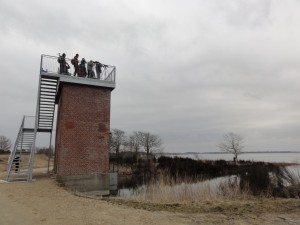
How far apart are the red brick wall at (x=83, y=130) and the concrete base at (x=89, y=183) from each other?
288mm

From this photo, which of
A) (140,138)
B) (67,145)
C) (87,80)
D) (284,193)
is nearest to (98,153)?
(67,145)

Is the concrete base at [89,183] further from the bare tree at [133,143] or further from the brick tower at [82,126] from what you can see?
the bare tree at [133,143]

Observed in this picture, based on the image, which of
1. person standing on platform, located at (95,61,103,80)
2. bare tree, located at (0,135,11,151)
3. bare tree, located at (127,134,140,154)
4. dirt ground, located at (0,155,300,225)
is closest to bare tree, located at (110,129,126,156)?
bare tree, located at (127,134,140,154)

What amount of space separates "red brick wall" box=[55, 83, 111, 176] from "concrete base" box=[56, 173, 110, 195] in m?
0.29

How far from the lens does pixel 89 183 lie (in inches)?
669

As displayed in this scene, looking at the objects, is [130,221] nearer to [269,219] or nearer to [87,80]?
[269,219]

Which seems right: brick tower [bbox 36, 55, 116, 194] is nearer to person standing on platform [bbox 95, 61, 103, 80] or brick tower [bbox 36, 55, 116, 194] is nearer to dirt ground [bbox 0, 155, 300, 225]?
person standing on platform [bbox 95, 61, 103, 80]

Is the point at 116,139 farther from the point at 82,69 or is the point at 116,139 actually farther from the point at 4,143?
the point at 82,69

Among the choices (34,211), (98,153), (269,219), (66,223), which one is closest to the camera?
(66,223)

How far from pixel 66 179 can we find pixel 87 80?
18.2 ft

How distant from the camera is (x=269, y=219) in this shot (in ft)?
26.9

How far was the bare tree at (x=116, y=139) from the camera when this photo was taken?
216 ft

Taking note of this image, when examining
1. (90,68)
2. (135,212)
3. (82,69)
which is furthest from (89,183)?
(135,212)

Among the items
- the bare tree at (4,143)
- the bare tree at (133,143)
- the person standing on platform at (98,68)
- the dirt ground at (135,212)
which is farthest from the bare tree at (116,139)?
the dirt ground at (135,212)
